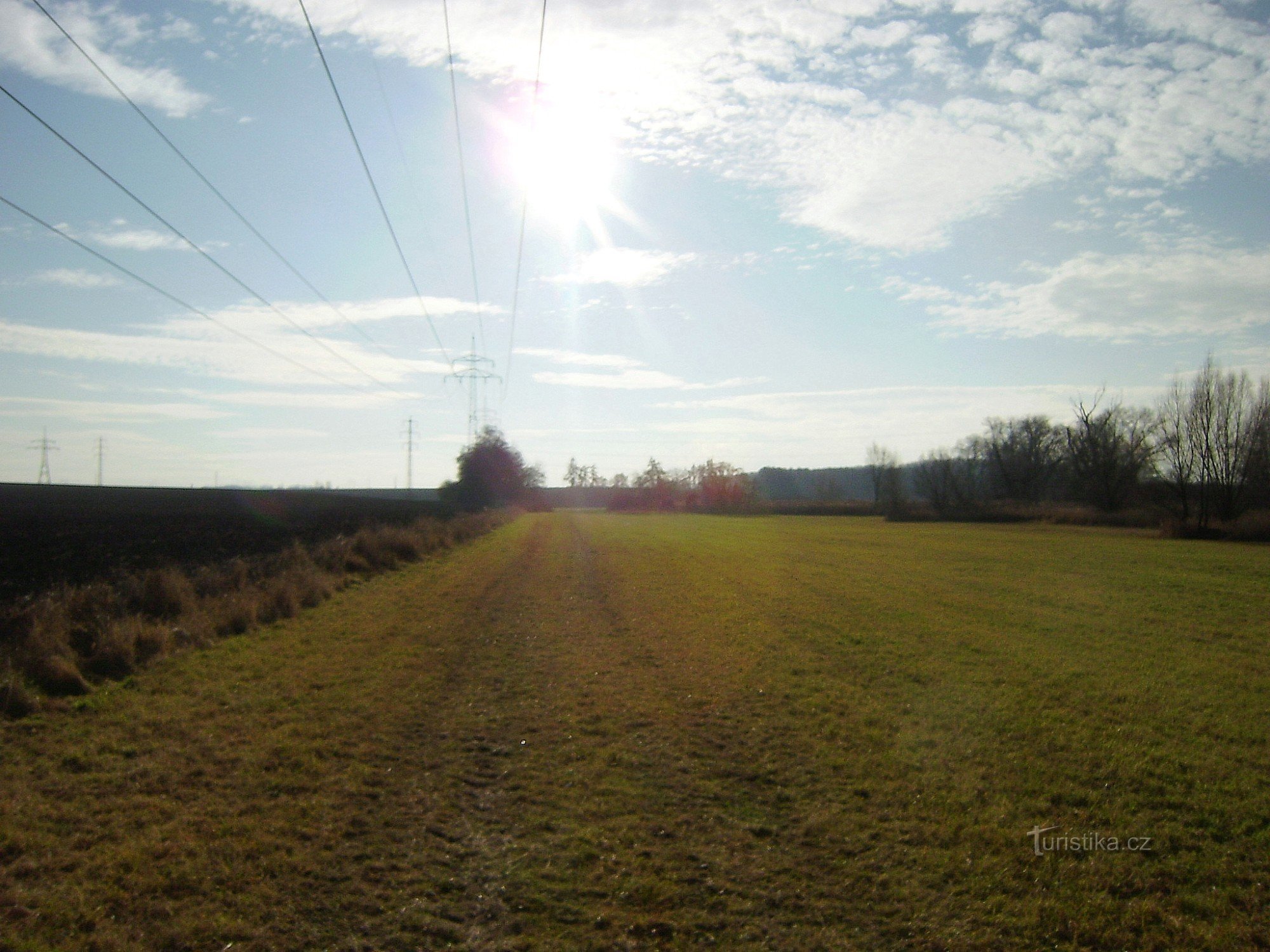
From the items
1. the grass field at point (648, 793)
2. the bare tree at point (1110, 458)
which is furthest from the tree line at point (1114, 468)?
the grass field at point (648, 793)

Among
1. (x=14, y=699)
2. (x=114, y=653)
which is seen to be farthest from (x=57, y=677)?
(x=114, y=653)

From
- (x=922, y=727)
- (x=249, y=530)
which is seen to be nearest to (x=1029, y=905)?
(x=922, y=727)

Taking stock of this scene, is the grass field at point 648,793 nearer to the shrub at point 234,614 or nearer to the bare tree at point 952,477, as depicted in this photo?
the shrub at point 234,614

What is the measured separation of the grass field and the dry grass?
52 cm

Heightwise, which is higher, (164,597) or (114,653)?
(164,597)

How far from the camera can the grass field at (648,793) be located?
13.6ft

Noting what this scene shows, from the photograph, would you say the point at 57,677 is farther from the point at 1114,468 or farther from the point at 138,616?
the point at 1114,468

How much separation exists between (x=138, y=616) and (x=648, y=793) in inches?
317

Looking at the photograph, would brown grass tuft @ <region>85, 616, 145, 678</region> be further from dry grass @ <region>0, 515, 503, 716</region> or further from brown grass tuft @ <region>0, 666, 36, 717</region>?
brown grass tuft @ <region>0, 666, 36, 717</region>

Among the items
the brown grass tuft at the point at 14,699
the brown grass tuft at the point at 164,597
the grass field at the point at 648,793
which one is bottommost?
the grass field at the point at 648,793

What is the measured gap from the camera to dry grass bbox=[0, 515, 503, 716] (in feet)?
26.9

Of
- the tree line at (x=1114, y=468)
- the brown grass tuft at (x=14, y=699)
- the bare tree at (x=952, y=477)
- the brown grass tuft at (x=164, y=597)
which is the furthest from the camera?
the bare tree at (x=952, y=477)

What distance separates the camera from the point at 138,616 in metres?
10.4

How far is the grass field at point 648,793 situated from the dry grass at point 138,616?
523mm
